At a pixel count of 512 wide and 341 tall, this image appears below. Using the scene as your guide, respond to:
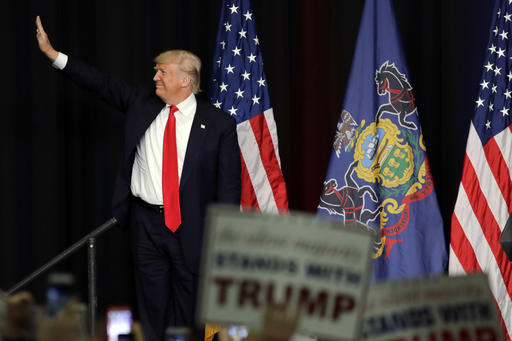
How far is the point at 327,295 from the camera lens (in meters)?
1.35

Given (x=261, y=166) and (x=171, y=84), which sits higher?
(x=171, y=84)

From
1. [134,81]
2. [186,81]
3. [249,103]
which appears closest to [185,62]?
[186,81]

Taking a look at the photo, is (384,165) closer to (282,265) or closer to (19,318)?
(282,265)

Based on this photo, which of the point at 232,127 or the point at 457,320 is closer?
the point at 457,320

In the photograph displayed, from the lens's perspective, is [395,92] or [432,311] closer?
[432,311]

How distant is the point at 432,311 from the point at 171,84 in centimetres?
255

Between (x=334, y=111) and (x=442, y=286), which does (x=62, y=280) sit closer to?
(x=442, y=286)

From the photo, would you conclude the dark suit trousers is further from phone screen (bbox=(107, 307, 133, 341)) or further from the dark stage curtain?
phone screen (bbox=(107, 307, 133, 341))

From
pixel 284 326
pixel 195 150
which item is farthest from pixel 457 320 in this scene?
pixel 195 150

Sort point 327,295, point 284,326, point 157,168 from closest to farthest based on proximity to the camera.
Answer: point 284,326 < point 327,295 < point 157,168

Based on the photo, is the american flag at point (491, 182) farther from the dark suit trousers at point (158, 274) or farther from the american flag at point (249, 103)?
the dark suit trousers at point (158, 274)

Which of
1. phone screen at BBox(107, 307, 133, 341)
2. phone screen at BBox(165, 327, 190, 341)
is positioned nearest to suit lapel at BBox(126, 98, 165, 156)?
phone screen at BBox(107, 307, 133, 341)

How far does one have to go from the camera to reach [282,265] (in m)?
1.35

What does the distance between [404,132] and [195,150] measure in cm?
113
